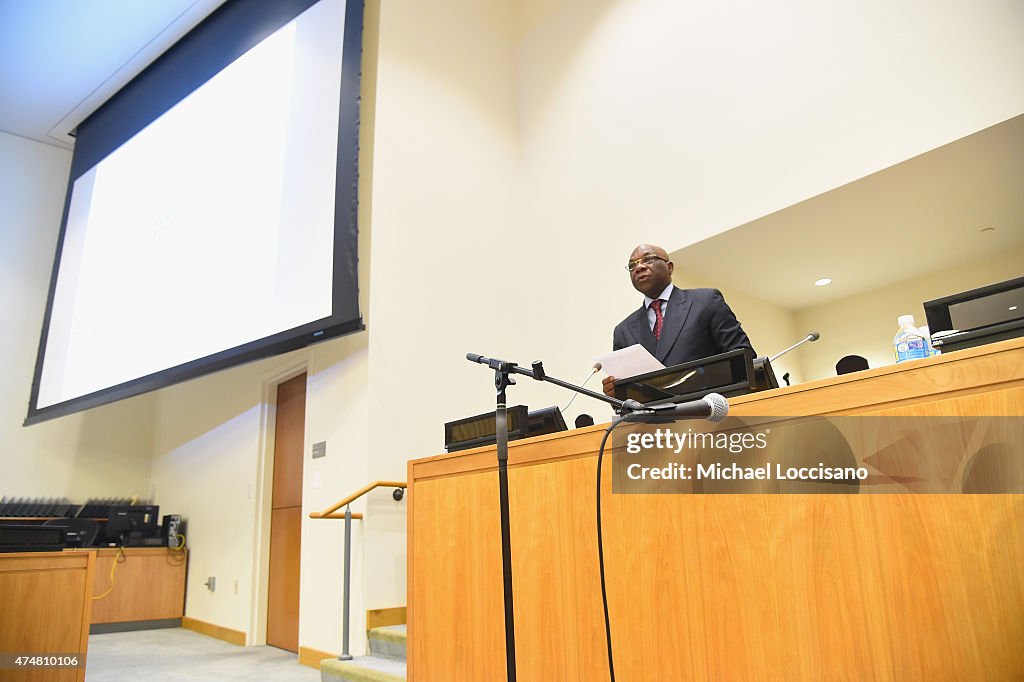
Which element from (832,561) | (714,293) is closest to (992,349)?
(832,561)

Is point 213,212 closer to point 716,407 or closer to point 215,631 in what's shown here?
point 215,631

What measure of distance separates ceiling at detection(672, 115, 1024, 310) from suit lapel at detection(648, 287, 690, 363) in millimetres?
1240

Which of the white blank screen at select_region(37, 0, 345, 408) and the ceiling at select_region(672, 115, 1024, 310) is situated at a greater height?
the white blank screen at select_region(37, 0, 345, 408)

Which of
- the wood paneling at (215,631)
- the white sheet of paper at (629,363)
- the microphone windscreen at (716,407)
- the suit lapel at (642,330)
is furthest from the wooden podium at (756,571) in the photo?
the wood paneling at (215,631)

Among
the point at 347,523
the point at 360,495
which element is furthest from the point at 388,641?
the point at 360,495

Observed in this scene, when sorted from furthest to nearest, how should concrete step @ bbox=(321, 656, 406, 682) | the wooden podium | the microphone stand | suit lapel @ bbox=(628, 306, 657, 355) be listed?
concrete step @ bbox=(321, 656, 406, 682) → suit lapel @ bbox=(628, 306, 657, 355) → the microphone stand → the wooden podium

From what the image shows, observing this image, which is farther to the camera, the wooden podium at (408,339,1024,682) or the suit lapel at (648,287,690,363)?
the suit lapel at (648,287,690,363)

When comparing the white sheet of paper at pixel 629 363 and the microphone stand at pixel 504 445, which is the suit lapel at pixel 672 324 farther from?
the microphone stand at pixel 504 445

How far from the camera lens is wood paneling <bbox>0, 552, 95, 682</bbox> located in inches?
108

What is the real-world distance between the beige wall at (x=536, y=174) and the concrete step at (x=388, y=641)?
0.51ft

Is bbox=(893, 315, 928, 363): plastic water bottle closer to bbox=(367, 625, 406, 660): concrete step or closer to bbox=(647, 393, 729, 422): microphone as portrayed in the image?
bbox=(647, 393, 729, 422): microphone

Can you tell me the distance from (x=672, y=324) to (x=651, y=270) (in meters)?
0.28

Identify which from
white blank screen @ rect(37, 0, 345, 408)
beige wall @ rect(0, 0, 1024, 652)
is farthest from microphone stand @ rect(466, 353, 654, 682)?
white blank screen @ rect(37, 0, 345, 408)

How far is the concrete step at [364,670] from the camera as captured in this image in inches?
118
